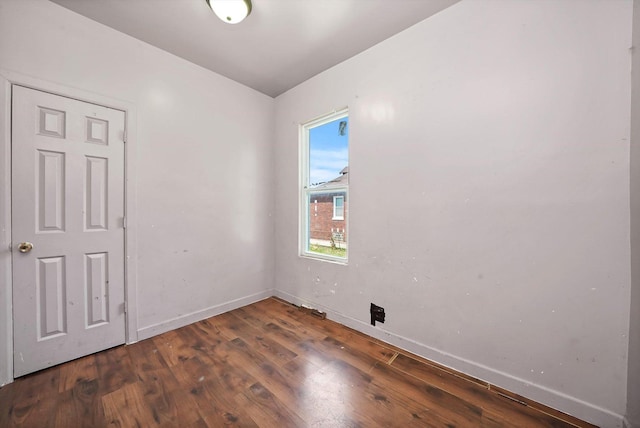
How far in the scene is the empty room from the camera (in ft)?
4.55

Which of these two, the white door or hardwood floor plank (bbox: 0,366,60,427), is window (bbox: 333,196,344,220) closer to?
the white door

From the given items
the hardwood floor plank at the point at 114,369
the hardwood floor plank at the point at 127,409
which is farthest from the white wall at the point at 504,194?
the hardwood floor plank at the point at 114,369

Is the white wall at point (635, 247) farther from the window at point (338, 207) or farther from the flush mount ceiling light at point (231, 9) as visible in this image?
the flush mount ceiling light at point (231, 9)

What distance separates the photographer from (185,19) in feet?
6.47

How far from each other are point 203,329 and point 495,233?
2.74 meters

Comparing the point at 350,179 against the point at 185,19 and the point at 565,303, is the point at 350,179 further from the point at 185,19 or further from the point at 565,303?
the point at 185,19

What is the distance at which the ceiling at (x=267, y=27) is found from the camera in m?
1.84

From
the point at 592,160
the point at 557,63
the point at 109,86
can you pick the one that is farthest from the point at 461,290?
the point at 109,86

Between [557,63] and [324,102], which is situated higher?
[324,102]

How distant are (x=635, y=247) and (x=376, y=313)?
1.70 meters

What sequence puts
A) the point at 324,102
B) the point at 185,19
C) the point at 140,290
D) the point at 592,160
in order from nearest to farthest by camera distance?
the point at 592,160
the point at 185,19
the point at 140,290
the point at 324,102

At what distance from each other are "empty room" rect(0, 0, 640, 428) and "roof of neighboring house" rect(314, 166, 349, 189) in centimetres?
3

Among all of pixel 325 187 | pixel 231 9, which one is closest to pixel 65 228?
pixel 231 9

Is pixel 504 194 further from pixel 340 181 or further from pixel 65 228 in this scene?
pixel 65 228
